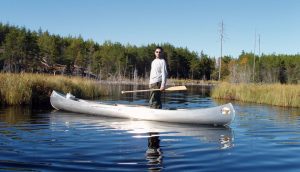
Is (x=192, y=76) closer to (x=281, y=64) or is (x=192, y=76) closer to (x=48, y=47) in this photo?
(x=281, y=64)

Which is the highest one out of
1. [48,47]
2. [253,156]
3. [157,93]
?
[48,47]

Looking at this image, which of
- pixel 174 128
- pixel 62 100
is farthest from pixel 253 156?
pixel 62 100

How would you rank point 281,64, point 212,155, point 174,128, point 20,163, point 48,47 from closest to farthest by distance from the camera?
point 20,163 → point 212,155 → point 174,128 → point 48,47 → point 281,64

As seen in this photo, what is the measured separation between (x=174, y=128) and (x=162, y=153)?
3.73 m

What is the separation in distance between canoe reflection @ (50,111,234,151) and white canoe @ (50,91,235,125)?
0.20m

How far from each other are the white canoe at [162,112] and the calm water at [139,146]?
0.94 feet

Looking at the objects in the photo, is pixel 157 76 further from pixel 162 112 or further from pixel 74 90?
pixel 74 90

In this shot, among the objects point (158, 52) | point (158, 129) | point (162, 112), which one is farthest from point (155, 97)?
point (158, 129)

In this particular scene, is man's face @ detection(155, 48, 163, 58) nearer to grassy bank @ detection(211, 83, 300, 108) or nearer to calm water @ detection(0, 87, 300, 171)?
calm water @ detection(0, 87, 300, 171)

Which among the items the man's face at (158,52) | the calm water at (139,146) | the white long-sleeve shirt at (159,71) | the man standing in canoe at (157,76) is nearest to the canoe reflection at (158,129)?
the calm water at (139,146)

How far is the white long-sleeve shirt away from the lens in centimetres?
1191

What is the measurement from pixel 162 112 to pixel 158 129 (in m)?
1.23

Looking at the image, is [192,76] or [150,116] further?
[192,76]

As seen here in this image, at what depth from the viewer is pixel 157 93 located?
12352 millimetres
